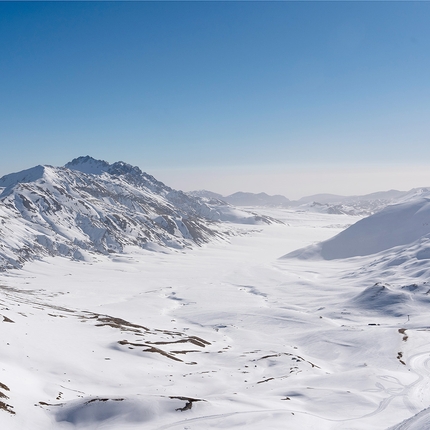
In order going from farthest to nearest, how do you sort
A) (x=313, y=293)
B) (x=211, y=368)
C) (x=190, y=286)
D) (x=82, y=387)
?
(x=190, y=286)
(x=313, y=293)
(x=211, y=368)
(x=82, y=387)

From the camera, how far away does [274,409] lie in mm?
35625

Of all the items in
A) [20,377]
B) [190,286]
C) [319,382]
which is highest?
[20,377]

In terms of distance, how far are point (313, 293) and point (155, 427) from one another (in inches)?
4562

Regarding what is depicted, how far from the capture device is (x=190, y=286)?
159750 mm

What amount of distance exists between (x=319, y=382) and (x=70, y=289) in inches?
4834

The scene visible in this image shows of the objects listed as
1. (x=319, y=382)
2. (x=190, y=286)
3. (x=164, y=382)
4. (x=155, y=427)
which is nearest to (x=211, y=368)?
(x=164, y=382)

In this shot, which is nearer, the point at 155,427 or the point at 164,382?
the point at 155,427

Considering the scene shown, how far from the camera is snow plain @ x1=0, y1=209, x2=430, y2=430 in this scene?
33.6 meters

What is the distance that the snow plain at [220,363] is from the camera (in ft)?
110

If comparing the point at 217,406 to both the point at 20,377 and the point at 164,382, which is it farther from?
the point at 20,377

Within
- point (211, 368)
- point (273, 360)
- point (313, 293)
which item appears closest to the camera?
point (211, 368)

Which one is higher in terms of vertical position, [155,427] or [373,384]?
[155,427]

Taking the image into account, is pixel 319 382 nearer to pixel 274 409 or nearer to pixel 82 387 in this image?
pixel 274 409

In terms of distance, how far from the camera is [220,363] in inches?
2323
